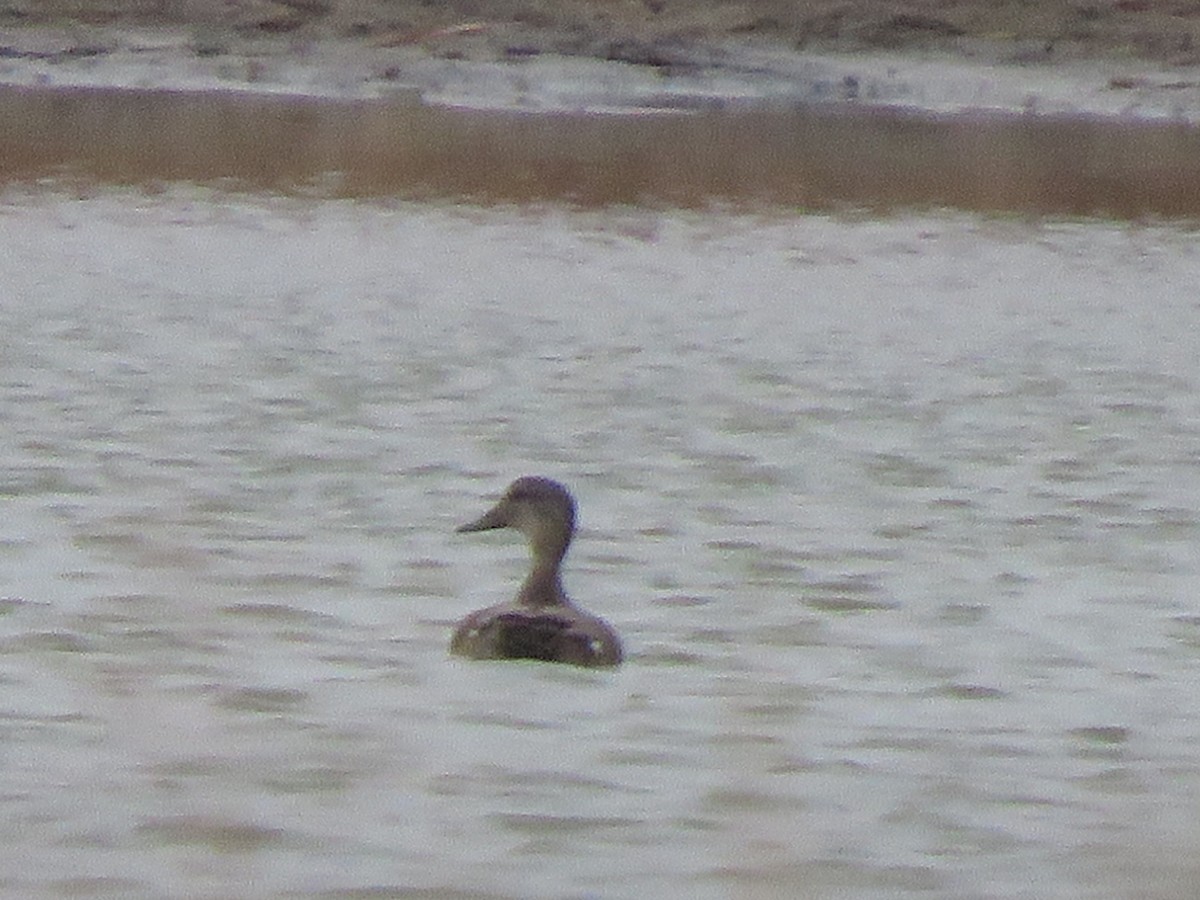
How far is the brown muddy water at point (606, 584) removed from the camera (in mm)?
5375

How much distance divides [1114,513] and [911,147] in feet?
42.6

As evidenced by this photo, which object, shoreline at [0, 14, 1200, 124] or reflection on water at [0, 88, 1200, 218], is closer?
reflection on water at [0, 88, 1200, 218]

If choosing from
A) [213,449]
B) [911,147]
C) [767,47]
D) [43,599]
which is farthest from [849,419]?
[767,47]

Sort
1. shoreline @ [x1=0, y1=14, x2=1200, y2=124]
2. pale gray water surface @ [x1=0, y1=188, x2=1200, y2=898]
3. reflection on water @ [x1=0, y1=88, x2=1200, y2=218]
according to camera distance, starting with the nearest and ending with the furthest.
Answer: pale gray water surface @ [x1=0, y1=188, x2=1200, y2=898] → reflection on water @ [x1=0, y1=88, x2=1200, y2=218] → shoreline @ [x1=0, y1=14, x2=1200, y2=124]

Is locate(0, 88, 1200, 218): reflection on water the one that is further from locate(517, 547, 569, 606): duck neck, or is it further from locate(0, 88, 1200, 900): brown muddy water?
locate(517, 547, 569, 606): duck neck

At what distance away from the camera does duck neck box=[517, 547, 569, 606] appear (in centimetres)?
688

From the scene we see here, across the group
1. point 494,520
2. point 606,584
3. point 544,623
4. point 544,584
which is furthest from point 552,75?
point 544,623

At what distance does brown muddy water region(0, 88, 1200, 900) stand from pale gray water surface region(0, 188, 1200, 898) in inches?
0.6

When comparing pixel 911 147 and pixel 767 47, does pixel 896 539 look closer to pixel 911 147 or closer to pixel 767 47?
pixel 911 147

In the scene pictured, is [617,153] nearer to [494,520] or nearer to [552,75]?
[552,75]

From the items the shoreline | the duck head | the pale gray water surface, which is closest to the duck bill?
the duck head

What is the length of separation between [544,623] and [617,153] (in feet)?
46.1

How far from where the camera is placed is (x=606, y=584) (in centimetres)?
771

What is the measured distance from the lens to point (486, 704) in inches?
247
